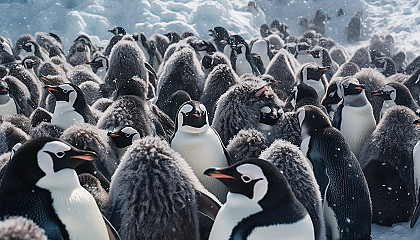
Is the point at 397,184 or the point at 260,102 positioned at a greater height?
the point at 260,102

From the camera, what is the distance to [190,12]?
46.0 ft

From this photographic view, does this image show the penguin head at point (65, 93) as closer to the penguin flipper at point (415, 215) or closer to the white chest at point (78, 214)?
the white chest at point (78, 214)

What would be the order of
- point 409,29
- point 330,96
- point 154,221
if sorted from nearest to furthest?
point 154,221
point 330,96
point 409,29

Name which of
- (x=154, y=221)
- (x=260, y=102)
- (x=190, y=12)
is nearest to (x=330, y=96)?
(x=260, y=102)

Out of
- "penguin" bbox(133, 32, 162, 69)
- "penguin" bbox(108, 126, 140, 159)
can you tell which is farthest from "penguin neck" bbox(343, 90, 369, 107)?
"penguin" bbox(133, 32, 162, 69)

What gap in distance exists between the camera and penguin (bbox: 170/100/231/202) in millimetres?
2525

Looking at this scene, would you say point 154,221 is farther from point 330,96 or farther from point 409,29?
point 409,29

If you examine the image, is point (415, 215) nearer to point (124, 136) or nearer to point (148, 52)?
point (124, 136)

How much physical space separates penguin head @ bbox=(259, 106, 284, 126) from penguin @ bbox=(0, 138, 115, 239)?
1516 millimetres

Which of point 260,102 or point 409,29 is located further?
point 409,29

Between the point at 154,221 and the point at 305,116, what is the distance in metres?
1.24

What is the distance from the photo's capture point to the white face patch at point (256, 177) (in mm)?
1693

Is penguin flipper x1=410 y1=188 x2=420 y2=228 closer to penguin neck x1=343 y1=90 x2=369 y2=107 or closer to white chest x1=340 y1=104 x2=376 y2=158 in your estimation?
white chest x1=340 y1=104 x2=376 y2=158

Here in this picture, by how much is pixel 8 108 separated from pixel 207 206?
2911 millimetres
